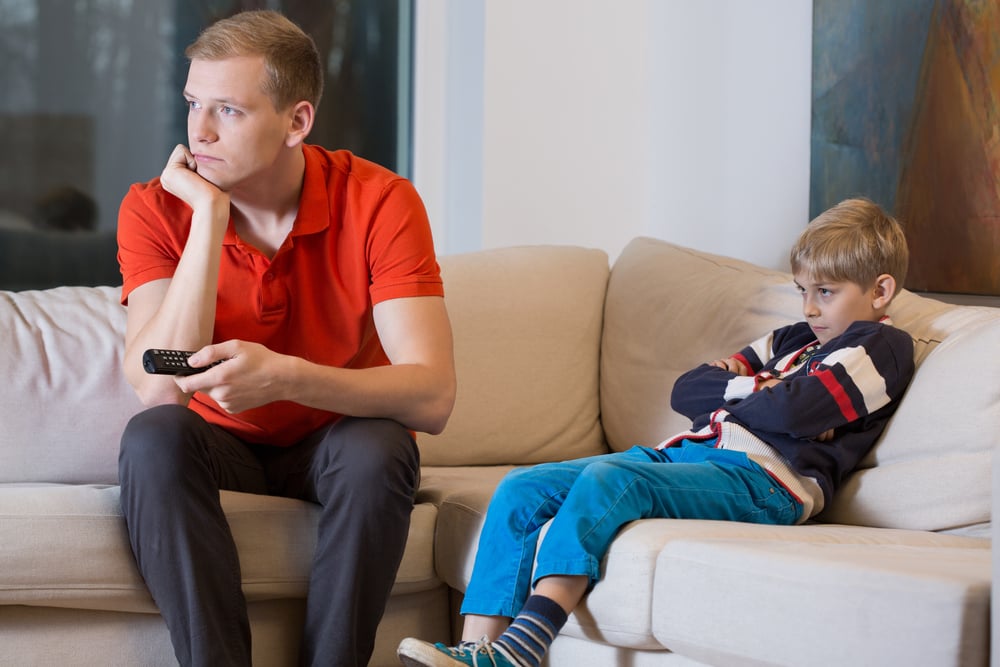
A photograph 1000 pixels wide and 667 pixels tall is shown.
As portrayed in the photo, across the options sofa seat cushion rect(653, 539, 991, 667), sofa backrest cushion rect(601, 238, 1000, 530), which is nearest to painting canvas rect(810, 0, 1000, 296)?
sofa backrest cushion rect(601, 238, 1000, 530)

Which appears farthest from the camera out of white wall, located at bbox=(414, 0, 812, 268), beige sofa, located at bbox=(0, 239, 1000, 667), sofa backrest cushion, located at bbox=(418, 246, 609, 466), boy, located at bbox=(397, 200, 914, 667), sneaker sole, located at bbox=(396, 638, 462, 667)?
white wall, located at bbox=(414, 0, 812, 268)

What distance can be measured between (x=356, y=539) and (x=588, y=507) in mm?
339

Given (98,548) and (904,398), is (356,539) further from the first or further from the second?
(904,398)

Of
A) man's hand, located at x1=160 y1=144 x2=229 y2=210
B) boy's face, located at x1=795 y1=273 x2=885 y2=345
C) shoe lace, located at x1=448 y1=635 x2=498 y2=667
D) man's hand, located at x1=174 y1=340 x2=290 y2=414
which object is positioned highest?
man's hand, located at x1=160 y1=144 x2=229 y2=210

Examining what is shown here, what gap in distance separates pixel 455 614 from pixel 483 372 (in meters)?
0.65

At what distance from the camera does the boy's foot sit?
1.40 metres

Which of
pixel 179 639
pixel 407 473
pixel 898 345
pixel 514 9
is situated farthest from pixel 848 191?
pixel 179 639

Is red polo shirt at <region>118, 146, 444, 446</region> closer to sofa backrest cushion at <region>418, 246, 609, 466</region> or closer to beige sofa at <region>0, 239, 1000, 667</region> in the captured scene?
beige sofa at <region>0, 239, 1000, 667</region>

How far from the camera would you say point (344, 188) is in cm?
190

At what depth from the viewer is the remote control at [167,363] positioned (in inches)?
58.3

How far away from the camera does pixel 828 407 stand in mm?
1688

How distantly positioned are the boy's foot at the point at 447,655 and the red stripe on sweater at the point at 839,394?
25.9 inches

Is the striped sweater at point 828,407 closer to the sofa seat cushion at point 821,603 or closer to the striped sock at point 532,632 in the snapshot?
the sofa seat cushion at point 821,603

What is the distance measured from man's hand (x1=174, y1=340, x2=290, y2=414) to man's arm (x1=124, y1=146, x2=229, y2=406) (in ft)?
0.53
